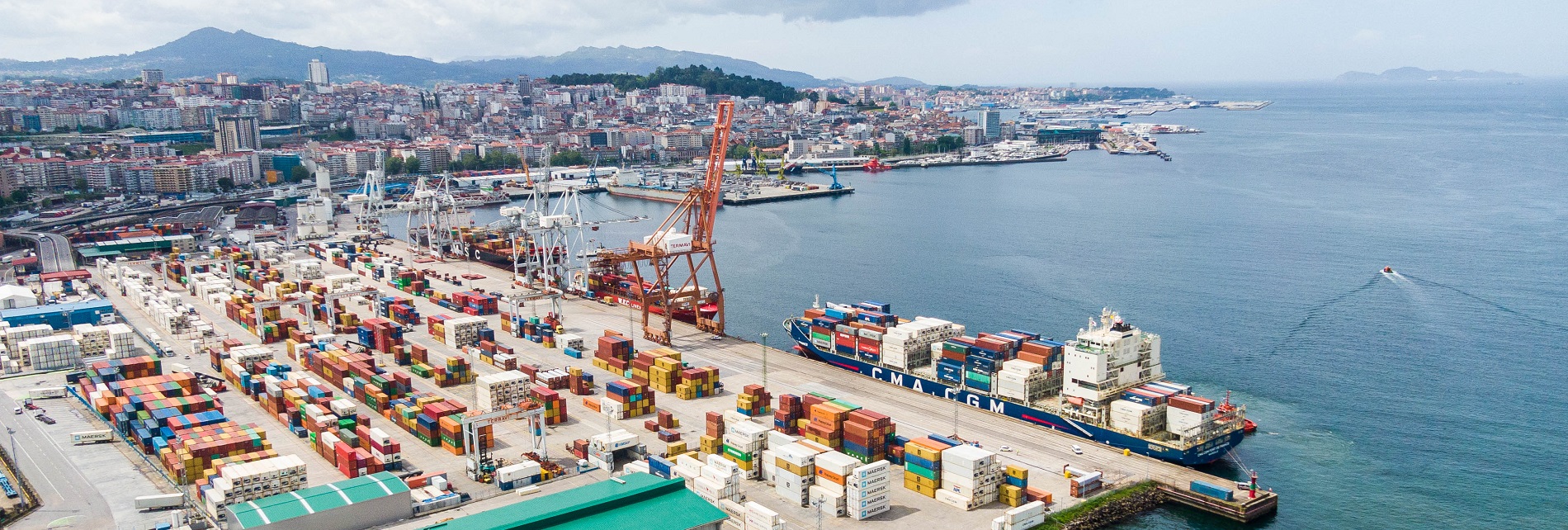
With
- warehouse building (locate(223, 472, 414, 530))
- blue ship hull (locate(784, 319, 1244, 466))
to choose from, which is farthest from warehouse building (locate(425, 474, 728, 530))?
blue ship hull (locate(784, 319, 1244, 466))

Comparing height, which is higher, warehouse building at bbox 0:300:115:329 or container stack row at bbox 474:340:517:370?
warehouse building at bbox 0:300:115:329

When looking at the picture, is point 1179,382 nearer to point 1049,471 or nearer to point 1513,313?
point 1049,471

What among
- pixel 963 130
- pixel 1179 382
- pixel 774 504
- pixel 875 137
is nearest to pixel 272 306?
pixel 774 504

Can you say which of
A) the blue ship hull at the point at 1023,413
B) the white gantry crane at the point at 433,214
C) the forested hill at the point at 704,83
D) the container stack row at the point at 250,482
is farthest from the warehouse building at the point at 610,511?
the forested hill at the point at 704,83

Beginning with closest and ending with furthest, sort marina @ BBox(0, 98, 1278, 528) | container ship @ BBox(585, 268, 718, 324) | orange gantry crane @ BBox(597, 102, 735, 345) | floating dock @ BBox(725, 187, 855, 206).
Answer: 1. marina @ BBox(0, 98, 1278, 528)
2. orange gantry crane @ BBox(597, 102, 735, 345)
3. container ship @ BBox(585, 268, 718, 324)
4. floating dock @ BBox(725, 187, 855, 206)

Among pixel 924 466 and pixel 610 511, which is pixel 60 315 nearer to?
pixel 610 511

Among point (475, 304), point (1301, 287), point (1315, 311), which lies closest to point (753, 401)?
point (475, 304)

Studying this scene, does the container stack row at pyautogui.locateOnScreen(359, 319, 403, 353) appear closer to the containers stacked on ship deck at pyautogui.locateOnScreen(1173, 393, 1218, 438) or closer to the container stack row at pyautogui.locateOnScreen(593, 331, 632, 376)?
the container stack row at pyautogui.locateOnScreen(593, 331, 632, 376)
